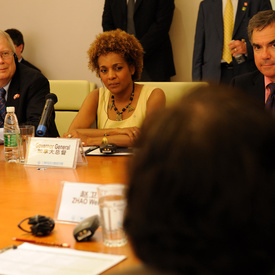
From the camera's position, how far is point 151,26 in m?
4.77

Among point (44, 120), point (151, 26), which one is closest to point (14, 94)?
point (44, 120)

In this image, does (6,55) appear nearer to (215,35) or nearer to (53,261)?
(215,35)

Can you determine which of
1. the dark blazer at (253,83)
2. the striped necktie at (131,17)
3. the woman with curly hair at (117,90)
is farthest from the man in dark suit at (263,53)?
the striped necktie at (131,17)

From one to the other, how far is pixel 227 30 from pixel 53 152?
2.68 metres

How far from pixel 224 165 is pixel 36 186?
1400 millimetres

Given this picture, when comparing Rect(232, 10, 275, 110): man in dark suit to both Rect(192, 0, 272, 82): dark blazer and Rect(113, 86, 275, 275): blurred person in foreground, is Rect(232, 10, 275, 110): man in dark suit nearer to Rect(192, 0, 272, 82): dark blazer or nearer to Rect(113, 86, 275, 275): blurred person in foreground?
Rect(192, 0, 272, 82): dark blazer

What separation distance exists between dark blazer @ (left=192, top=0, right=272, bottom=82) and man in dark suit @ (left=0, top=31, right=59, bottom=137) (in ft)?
4.98

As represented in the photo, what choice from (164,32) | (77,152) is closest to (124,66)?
(77,152)

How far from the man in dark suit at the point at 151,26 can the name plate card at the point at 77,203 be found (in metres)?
3.50

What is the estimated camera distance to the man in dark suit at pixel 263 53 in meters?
2.71

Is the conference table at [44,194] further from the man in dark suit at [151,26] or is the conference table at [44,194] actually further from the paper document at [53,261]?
the man in dark suit at [151,26]

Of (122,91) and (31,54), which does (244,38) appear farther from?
(31,54)

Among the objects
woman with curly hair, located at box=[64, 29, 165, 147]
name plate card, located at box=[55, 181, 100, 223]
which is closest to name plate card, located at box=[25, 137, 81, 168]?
Answer: name plate card, located at box=[55, 181, 100, 223]

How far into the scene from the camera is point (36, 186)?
176cm
